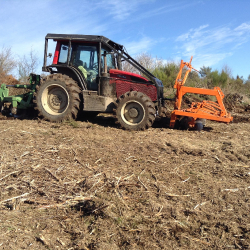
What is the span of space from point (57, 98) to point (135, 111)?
2.43 meters

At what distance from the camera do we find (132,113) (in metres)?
7.23

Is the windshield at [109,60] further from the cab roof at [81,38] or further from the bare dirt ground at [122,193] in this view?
the bare dirt ground at [122,193]

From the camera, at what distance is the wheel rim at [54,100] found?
777 cm

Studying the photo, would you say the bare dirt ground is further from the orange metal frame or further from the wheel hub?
the wheel hub

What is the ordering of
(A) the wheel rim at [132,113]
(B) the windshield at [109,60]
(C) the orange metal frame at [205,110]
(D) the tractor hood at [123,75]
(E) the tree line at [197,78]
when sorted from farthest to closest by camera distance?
(E) the tree line at [197,78], (B) the windshield at [109,60], (D) the tractor hood at [123,75], (A) the wheel rim at [132,113], (C) the orange metal frame at [205,110]

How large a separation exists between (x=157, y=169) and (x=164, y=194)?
84cm

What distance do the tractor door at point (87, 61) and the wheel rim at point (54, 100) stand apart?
0.83 m

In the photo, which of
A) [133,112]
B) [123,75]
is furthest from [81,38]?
[133,112]

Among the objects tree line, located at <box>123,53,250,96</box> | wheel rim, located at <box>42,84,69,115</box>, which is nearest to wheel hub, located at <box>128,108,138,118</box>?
wheel rim, located at <box>42,84,69,115</box>

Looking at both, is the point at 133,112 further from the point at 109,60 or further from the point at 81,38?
the point at 81,38

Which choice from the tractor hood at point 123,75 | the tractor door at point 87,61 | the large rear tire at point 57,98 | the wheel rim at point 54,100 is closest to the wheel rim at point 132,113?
the tractor hood at point 123,75

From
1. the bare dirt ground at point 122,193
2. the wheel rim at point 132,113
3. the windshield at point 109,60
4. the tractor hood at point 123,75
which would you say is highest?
the windshield at point 109,60

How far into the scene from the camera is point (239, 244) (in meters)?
2.45

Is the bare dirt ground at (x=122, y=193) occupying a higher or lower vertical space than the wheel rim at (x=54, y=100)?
lower
